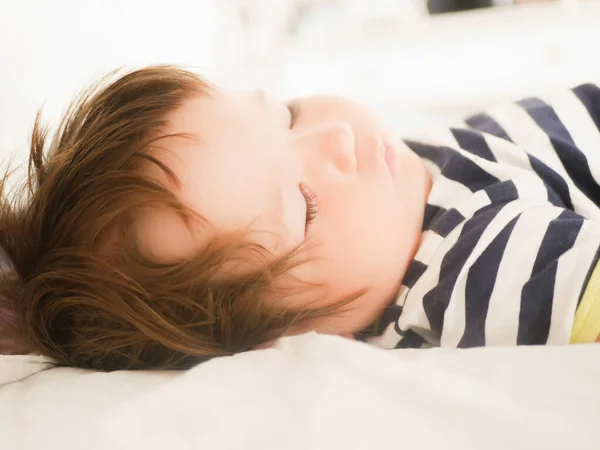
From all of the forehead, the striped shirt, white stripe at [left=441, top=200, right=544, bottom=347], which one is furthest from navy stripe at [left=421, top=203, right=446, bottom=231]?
the forehead

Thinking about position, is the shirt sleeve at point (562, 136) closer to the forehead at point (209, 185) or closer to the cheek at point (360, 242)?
the cheek at point (360, 242)

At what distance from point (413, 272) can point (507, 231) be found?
0.12 meters

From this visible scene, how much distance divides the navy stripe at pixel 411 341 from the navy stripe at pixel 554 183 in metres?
0.23

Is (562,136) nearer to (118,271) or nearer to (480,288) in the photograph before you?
(480,288)

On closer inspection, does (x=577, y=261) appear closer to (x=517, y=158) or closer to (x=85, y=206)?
(x=517, y=158)

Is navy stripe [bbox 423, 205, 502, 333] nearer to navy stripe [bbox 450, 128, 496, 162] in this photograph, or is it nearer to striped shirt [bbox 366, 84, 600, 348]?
striped shirt [bbox 366, 84, 600, 348]

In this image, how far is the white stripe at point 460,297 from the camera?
59 centimetres

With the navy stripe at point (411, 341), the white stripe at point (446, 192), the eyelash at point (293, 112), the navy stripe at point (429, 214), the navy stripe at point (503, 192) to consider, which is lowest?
the navy stripe at point (411, 341)

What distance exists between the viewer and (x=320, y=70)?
5.19 feet

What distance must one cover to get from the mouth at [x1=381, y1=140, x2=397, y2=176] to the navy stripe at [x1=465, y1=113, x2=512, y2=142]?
7.3 inches

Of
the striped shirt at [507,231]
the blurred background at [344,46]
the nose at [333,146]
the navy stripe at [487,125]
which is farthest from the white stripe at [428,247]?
the blurred background at [344,46]

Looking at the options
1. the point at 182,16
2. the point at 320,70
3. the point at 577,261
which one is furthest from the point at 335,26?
the point at 577,261

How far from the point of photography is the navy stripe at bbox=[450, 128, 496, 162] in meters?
0.76

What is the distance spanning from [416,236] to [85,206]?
1.27 ft
